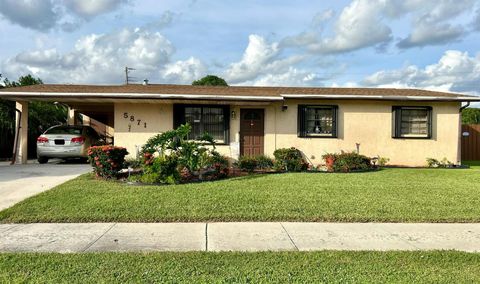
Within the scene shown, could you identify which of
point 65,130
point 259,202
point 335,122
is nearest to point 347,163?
point 335,122

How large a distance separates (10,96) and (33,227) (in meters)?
8.71

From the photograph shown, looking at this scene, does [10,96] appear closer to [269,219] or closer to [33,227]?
[33,227]

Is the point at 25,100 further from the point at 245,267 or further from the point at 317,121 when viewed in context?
the point at 245,267

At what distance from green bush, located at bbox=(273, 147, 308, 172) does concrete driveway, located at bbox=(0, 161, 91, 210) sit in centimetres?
615

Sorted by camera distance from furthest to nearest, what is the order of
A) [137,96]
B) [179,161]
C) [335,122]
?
[335,122] < [137,96] < [179,161]

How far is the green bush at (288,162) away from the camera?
12109mm

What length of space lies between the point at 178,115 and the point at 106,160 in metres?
4.17

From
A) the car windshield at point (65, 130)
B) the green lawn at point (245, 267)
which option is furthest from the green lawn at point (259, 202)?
the car windshield at point (65, 130)

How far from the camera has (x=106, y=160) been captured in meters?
9.66

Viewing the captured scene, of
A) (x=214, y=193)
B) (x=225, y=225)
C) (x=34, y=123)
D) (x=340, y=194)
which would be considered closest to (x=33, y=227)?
(x=225, y=225)

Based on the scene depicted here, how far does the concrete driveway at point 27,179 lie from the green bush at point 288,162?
20.2ft

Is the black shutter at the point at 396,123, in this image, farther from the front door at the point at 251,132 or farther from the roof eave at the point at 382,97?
the front door at the point at 251,132

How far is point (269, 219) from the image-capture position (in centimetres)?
621

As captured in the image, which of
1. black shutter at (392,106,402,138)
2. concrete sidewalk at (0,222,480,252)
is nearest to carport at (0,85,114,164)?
concrete sidewalk at (0,222,480,252)
